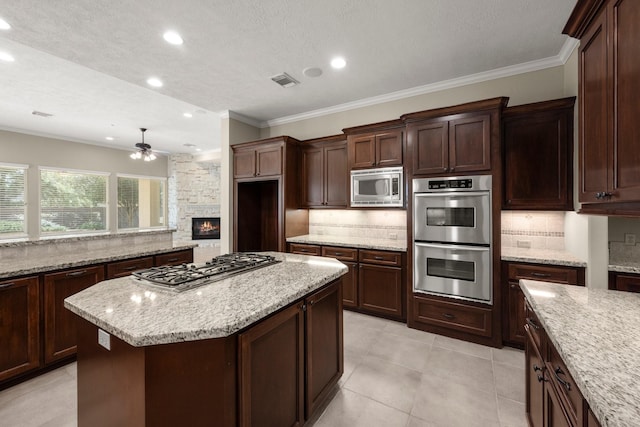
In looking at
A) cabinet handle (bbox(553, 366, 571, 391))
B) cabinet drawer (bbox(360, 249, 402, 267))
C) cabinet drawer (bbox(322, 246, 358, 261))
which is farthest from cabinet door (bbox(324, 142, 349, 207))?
cabinet handle (bbox(553, 366, 571, 391))

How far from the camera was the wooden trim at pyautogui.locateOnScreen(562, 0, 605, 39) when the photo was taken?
132 cm

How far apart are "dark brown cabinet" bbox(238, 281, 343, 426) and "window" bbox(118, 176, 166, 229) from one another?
7.73 meters

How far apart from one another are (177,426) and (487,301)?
2.83 metres

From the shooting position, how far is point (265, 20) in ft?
7.72

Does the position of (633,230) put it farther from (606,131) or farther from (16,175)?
(16,175)

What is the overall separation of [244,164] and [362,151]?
6.48ft

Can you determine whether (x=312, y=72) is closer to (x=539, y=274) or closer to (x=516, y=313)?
(x=539, y=274)

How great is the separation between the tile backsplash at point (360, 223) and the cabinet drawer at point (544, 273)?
4.62 feet

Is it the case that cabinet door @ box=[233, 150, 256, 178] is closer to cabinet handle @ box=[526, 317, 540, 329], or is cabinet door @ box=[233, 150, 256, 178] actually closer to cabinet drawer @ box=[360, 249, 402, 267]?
cabinet drawer @ box=[360, 249, 402, 267]

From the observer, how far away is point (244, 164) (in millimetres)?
4508

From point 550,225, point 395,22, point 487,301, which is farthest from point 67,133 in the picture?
point 550,225

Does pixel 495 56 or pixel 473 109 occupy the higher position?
pixel 495 56

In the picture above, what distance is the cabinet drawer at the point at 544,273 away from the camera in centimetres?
245

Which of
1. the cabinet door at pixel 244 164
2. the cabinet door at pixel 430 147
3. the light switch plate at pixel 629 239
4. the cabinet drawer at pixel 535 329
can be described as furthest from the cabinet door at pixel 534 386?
the cabinet door at pixel 244 164
